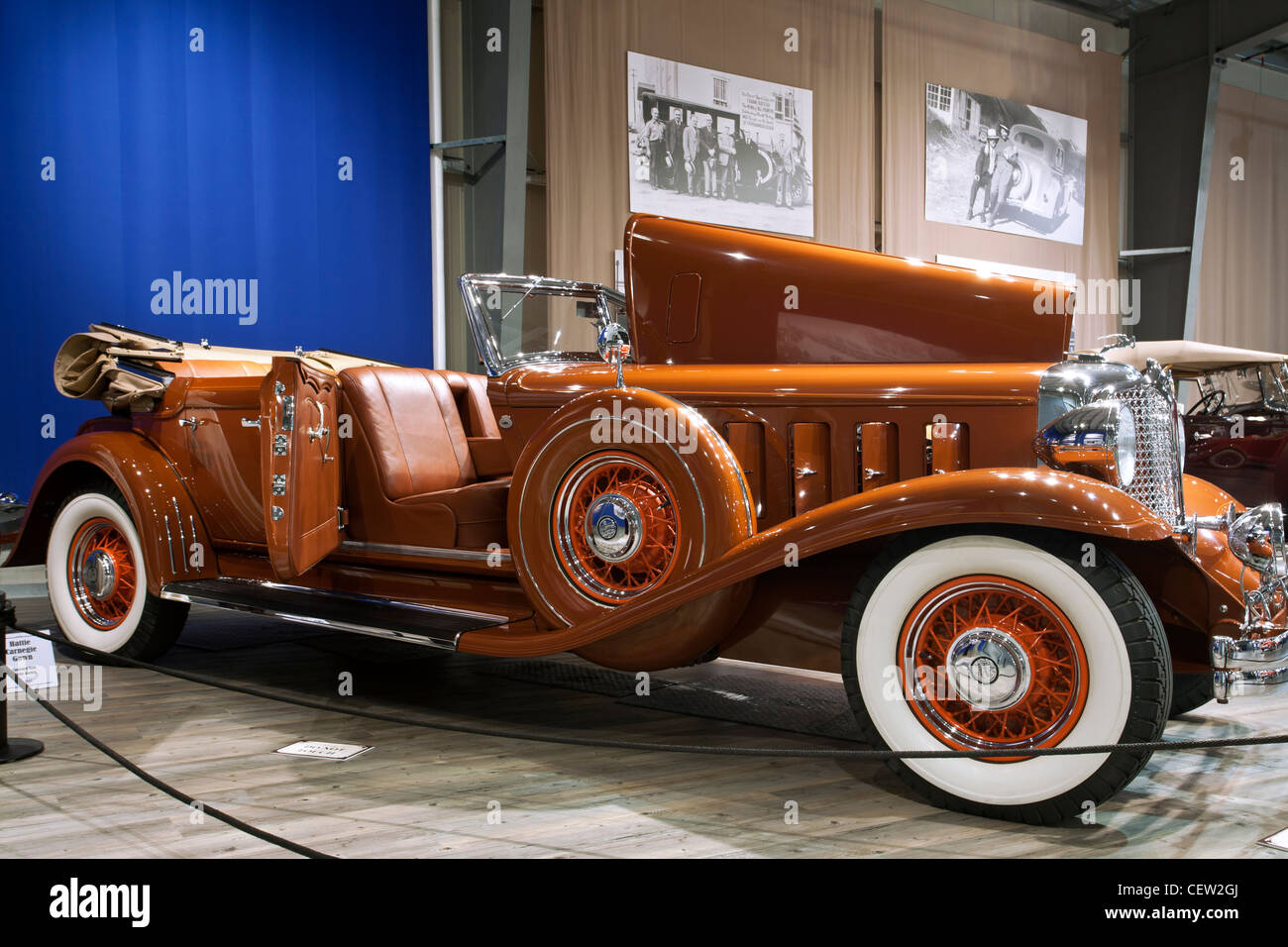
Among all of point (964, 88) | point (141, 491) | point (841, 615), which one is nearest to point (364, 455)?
point (141, 491)

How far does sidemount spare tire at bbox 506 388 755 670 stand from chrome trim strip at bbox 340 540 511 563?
1.11 feet

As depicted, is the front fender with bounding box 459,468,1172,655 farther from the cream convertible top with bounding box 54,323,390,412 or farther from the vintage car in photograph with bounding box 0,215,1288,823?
the cream convertible top with bounding box 54,323,390,412

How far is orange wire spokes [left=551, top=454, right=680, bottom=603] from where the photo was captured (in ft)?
9.31

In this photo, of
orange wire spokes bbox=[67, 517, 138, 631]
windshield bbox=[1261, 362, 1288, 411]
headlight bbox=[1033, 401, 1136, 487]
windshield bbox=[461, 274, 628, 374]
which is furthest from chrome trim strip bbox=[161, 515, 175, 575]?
windshield bbox=[1261, 362, 1288, 411]

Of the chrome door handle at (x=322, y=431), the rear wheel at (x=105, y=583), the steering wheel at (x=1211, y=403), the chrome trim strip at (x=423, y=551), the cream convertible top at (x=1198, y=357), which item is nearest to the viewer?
the chrome trim strip at (x=423, y=551)

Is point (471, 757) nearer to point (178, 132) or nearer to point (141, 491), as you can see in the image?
point (141, 491)

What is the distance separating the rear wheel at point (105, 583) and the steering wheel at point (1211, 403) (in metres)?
8.40

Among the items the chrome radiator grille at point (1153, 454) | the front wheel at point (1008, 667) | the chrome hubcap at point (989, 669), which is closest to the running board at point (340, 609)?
the front wheel at point (1008, 667)

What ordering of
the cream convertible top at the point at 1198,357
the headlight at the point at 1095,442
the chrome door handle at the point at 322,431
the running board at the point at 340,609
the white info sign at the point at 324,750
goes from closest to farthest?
the headlight at the point at 1095,442 < the white info sign at the point at 324,750 < the running board at the point at 340,609 < the chrome door handle at the point at 322,431 < the cream convertible top at the point at 1198,357

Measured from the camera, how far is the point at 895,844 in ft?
7.42

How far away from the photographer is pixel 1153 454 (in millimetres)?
2727

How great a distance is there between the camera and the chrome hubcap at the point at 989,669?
2.34 meters

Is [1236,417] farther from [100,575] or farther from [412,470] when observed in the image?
[100,575]

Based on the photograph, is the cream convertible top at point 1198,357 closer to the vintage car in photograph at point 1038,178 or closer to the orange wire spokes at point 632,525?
the vintage car in photograph at point 1038,178
